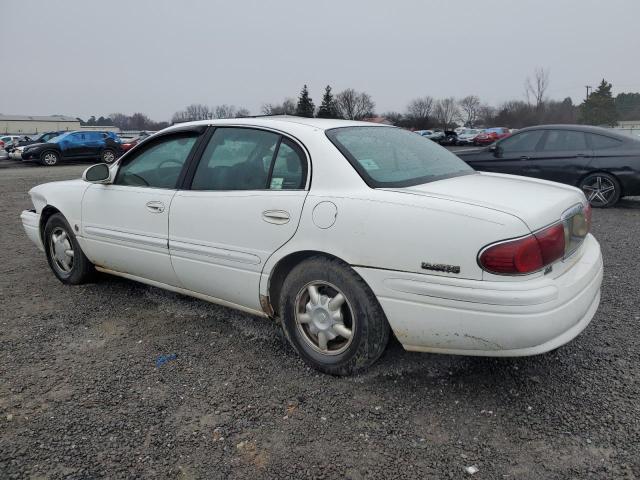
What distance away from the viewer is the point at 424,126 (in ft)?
211

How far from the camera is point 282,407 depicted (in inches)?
99.7

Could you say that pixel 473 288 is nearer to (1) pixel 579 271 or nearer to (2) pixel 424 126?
(1) pixel 579 271

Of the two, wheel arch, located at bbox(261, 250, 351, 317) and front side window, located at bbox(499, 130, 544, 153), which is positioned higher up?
front side window, located at bbox(499, 130, 544, 153)

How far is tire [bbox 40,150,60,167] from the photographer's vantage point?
2255cm

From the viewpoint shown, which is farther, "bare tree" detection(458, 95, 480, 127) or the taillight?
"bare tree" detection(458, 95, 480, 127)

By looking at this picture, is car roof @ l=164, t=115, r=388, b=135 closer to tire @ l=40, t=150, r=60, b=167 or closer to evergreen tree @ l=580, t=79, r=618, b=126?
tire @ l=40, t=150, r=60, b=167

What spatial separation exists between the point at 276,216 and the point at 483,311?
4.00ft

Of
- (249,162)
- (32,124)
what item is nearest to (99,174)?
(249,162)

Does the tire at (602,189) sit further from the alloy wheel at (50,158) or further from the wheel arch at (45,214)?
the alloy wheel at (50,158)

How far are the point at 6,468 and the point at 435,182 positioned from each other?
2.48 metres

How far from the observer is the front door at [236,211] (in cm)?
285

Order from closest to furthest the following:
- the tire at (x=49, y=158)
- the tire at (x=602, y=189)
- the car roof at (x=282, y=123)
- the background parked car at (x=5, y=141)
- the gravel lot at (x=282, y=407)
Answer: the gravel lot at (x=282, y=407)
the car roof at (x=282, y=123)
the tire at (x=602, y=189)
the tire at (x=49, y=158)
the background parked car at (x=5, y=141)

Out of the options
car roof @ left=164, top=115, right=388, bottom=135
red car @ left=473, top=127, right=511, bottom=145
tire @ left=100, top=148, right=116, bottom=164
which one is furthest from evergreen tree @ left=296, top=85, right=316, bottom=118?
red car @ left=473, top=127, right=511, bottom=145

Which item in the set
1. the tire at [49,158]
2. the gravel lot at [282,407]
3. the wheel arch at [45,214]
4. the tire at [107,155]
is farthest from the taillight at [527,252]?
the tire at [49,158]
